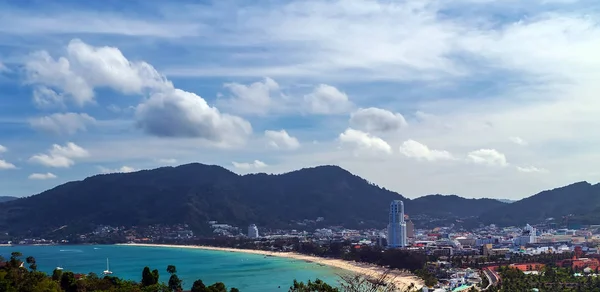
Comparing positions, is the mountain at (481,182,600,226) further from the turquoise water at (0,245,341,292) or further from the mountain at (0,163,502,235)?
the turquoise water at (0,245,341,292)

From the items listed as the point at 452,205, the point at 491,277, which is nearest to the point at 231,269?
the point at 491,277

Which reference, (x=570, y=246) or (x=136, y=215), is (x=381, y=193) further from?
(x=570, y=246)

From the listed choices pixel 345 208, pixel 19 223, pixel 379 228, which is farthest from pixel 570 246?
pixel 19 223

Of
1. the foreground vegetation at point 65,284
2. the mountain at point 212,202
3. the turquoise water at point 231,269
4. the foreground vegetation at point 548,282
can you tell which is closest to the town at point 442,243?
the foreground vegetation at point 548,282

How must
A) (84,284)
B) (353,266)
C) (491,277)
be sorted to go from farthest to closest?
(353,266), (491,277), (84,284)

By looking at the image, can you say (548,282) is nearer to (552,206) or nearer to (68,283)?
(68,283)

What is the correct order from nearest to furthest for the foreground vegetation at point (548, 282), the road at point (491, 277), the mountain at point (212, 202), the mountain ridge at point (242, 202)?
the foreground vegetation at point (548, 282)
the road at point (491, 277)
the mountain ridge at point (242, 202)
the mountain at point (212, 202)

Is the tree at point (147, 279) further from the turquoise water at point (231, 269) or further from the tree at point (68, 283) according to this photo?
the turquoise water at point (231, 269)

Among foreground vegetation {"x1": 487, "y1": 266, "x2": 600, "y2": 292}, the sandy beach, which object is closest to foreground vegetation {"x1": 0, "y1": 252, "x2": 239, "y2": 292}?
the sandy beach
